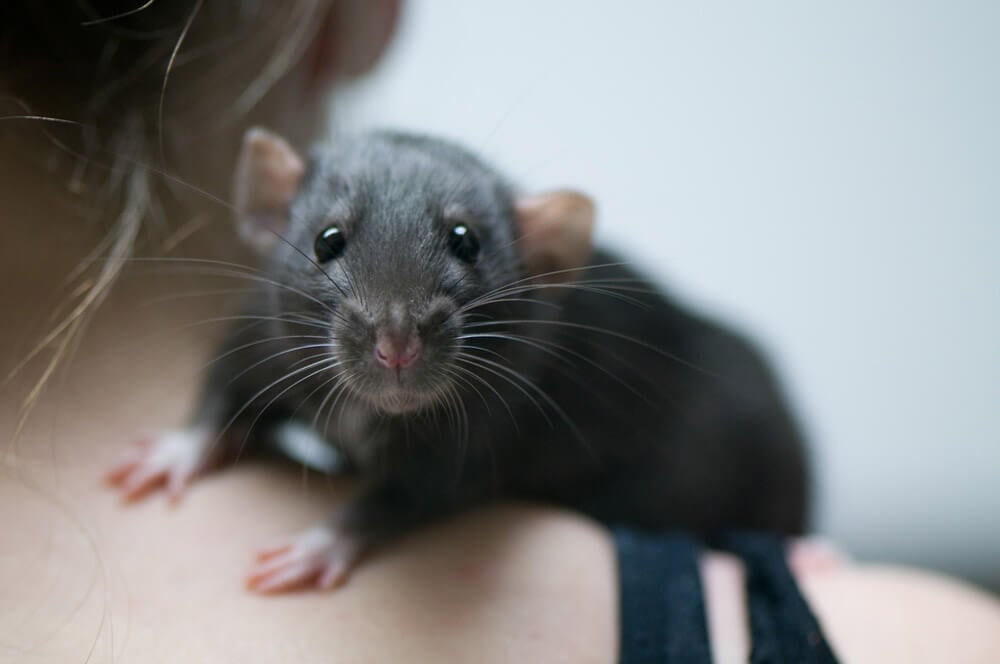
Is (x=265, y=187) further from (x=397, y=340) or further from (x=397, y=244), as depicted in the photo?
(x=397, y=340)

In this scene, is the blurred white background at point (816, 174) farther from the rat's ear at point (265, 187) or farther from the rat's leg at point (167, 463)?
the rat's leg at point (167, 463)

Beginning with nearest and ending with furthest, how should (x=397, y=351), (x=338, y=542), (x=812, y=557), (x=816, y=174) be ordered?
1. (x=397, y=351)
2. (x=338, y=542)
3. (x=812, y=557)
4. (x=816, y=174)

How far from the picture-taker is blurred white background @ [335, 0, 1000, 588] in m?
1.31

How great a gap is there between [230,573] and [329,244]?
49cm

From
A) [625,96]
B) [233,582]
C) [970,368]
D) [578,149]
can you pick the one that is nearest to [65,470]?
[233,582]

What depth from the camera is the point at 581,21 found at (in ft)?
3.99

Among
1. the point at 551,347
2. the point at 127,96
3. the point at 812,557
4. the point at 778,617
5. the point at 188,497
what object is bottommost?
the point at 188,497

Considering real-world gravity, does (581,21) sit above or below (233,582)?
above

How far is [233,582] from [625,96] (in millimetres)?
951

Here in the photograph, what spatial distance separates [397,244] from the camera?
1.14 metres

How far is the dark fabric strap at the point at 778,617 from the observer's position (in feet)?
3.67

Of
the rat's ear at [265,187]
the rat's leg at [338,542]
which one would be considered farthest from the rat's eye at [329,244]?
the rat's leg at [338,542]

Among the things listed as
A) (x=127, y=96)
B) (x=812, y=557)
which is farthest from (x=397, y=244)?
(x=812, y=557)

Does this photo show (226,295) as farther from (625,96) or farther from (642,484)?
(642,484)
